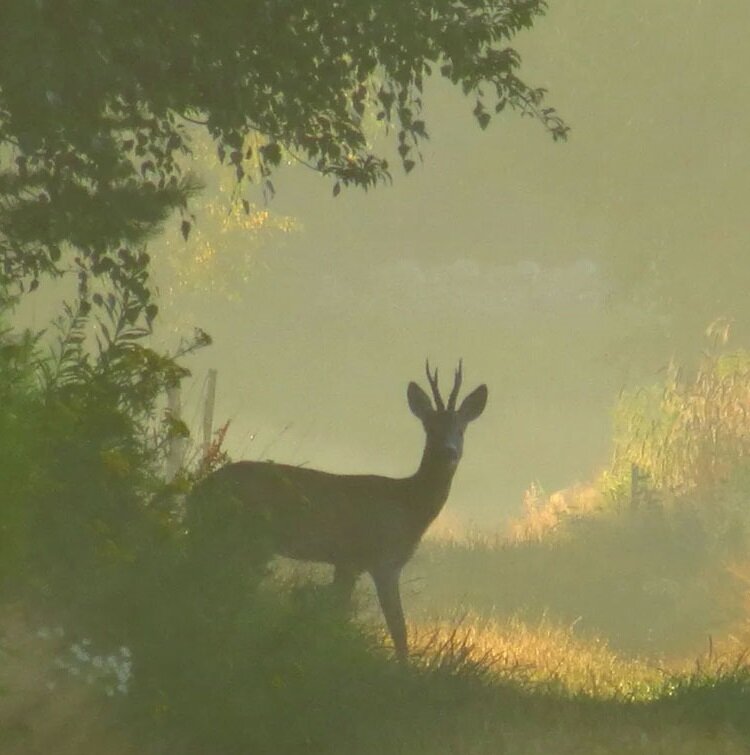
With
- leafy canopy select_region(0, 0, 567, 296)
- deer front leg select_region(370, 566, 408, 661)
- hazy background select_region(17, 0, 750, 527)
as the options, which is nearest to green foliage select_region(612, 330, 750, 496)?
hazy background select_region(17, 0, 750, 527)

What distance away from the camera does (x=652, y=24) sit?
30.7 metres

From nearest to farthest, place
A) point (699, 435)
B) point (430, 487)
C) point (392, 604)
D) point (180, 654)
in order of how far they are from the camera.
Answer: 1. point (180, 654)
2. point (392, 604)
3. point (430, 487)
4. point (699, 435)

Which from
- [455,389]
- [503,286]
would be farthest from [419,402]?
[503,286]

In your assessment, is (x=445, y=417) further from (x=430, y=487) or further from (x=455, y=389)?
(x=430, y=487)

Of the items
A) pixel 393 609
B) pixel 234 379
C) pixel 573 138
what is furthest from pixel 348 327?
pixel 393 609

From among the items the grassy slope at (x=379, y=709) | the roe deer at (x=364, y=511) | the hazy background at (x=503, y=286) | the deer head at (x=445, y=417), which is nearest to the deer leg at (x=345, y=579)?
the roe deer at (x=364, y=511)

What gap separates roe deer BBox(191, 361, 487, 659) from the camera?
400 inches

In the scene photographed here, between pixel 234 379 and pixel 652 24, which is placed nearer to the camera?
pixel 652 24

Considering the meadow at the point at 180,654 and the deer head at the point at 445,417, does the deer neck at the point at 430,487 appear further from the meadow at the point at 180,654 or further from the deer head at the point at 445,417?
the meadow at the point at 180,654

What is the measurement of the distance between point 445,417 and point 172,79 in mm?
3576

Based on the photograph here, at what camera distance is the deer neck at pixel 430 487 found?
10.7 m

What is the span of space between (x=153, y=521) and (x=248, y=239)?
22.5m

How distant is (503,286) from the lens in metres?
57.7

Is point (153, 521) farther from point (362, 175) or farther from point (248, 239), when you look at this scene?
point (248, 239)
